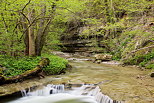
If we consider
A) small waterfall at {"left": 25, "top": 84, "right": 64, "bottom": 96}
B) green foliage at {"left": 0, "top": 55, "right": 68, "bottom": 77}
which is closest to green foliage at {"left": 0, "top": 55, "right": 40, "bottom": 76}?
green foliage at {"left": 0, "top": 55, "right": 68, "bottom": 77}

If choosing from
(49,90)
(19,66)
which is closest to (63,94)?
(49,90)

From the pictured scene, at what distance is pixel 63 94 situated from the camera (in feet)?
19.3

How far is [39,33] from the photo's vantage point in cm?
968

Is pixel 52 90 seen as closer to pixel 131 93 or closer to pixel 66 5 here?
pixel 131 93

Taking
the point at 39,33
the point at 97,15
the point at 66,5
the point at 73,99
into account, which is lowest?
the point at 73,99

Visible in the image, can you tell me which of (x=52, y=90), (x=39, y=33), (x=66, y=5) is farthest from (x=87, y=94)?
(x=39, y=33)

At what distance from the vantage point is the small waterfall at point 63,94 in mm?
5430

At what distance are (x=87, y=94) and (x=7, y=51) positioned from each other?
490cm

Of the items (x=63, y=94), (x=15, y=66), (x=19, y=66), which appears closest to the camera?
(x=63, y=94)

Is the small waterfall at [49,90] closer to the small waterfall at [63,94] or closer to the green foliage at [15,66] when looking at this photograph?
the small waterfall at [63,94]

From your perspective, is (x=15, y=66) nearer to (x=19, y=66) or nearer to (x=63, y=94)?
(x=19, y=66)

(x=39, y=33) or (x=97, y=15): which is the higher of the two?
(x=97, y=15)

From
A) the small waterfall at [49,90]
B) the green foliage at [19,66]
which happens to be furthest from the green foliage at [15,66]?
the small waterfall at [49,90]

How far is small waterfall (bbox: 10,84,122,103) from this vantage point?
5430 millimetres
